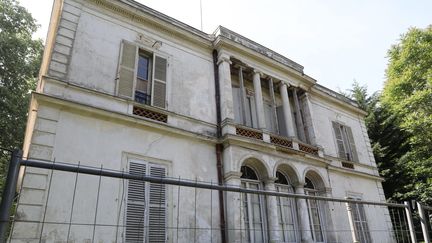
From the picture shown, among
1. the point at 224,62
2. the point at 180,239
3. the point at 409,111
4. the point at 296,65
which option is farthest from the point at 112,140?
the point at 409,111

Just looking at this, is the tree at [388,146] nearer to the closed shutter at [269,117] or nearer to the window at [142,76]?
the closed shutter at [269,117]

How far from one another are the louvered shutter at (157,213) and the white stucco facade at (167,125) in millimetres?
194

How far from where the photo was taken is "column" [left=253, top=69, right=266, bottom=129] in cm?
1081

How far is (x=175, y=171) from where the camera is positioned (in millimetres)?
8555

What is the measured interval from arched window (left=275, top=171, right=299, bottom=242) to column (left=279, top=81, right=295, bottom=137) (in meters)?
1.68

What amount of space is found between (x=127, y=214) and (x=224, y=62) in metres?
5.97

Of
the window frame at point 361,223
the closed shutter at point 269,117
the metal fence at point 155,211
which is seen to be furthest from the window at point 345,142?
the closed shutter at point 269,117

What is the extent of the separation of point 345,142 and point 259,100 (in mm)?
5862

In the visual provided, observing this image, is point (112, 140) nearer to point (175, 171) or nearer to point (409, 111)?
point (175, 171)

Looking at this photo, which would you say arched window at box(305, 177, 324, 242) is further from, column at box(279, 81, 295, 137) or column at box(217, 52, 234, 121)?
column at box(217, 52, 234, 121)

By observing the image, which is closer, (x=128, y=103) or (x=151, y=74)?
(x=128, y=103)

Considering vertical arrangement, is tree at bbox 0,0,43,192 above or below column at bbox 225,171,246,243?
above

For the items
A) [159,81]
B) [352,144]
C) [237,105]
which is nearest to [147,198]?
[159,81]

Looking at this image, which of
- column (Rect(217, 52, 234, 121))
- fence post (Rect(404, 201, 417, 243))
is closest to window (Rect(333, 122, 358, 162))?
column (Rect(217, 52, 234, 121))
